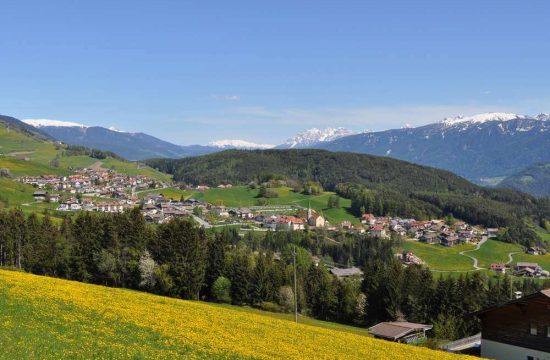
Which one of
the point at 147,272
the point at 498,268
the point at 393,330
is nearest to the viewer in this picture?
the point at 393,330

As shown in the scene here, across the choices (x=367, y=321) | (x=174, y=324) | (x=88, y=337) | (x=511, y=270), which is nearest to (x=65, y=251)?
(x=367, y=321)

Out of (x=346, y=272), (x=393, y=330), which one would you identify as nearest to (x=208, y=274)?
(x=393, y=330)

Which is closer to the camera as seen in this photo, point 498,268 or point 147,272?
point 147,272

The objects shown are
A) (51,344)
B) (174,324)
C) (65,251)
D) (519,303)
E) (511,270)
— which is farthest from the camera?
(511,270)

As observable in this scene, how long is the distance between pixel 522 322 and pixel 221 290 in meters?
61.1

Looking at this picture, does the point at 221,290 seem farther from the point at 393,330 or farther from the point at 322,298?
the point at 393,330

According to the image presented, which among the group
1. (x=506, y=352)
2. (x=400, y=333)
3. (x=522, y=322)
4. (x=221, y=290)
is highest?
(x=522, y=322)

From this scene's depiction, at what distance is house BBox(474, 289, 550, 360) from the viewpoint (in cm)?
4628

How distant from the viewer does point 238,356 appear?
30125mm

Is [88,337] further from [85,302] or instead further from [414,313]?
[414,313]

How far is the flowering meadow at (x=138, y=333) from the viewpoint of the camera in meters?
26.4

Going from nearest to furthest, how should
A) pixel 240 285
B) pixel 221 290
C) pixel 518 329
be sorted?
pixel 518 329 → pixel 221 290 → pixel 240 285

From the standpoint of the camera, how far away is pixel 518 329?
4841cm

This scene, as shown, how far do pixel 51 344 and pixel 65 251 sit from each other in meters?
78.4
